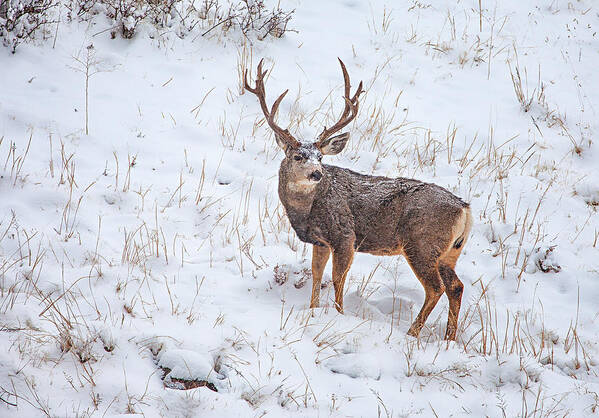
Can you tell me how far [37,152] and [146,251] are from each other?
2.19 metres

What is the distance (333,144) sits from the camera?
553cm

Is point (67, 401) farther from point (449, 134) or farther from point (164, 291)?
point (449, 134)

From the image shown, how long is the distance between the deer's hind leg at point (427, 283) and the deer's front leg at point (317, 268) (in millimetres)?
756

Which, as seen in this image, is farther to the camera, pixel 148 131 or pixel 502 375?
pixel 148 131

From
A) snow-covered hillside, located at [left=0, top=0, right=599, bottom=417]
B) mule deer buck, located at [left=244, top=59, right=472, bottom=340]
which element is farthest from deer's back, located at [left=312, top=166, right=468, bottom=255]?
snow-covered hillside, located at [left=0, top=0, right=599, bottom=417]

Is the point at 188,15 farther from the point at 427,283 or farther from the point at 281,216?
the point at 427,283

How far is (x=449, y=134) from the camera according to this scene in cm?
853

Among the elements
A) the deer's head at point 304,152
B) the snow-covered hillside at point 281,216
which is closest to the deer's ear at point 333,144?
the deer's head at point 304,152

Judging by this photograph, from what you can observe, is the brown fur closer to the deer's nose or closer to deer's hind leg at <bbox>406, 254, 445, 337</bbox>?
deer's hind leg at <bbox>406, 254, 445, 337</bbox>

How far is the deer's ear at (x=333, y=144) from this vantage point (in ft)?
18.0

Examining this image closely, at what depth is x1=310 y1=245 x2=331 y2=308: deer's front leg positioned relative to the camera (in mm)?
5301

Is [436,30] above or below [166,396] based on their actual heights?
above

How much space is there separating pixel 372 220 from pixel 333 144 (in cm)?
79

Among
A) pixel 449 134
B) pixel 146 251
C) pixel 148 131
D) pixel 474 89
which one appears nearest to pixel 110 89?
pixel 148 131
